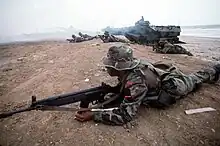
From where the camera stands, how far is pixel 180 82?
4.05m

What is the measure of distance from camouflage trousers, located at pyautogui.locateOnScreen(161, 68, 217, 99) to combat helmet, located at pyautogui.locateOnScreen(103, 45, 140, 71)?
66 cm

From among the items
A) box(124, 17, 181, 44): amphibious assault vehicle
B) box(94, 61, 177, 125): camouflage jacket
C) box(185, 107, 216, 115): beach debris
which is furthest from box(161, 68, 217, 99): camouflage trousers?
box(124, 17, 181, 44): amphibious assault vehicle

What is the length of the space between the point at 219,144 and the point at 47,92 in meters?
3.44

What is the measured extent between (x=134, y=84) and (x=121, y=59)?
0.41m

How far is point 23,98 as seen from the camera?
5.12m

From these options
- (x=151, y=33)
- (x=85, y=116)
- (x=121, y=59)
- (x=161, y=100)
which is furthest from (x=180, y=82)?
(x=151, y=33)

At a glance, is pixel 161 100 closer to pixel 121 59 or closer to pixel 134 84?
pixel 134 84

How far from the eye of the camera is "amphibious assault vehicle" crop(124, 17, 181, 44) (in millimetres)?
14445

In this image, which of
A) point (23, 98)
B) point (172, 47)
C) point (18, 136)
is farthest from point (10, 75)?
point (172, 47)

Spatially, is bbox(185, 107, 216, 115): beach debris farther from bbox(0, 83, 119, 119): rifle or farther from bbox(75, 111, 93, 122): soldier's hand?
bbox(75, 111, 93, 122): soldier's hand

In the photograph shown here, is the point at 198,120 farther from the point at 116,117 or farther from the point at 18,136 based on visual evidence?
the point at 18,136

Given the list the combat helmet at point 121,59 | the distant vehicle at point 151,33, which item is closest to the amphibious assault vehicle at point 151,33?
the distant vehicle at point 151,33

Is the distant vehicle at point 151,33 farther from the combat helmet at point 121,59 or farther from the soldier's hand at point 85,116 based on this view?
the soldier's hand at point 85,116

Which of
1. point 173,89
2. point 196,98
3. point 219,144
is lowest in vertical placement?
point 219,144
